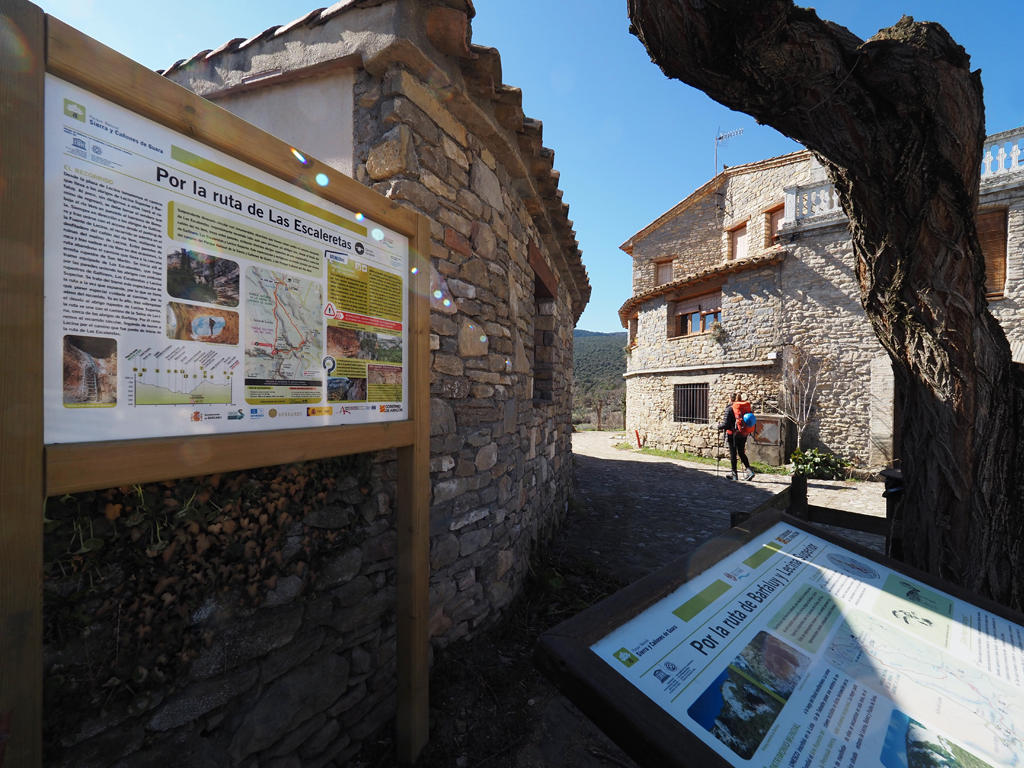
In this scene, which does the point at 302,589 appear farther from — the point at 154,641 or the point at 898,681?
the point at 898,681

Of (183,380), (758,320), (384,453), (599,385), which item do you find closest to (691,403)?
(758,320)

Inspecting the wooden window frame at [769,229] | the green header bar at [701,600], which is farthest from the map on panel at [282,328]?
the wooden window frame at [769,229]

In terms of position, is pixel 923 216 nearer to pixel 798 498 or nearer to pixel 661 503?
pixel 798 498

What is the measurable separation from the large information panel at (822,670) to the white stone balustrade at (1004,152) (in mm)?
11441

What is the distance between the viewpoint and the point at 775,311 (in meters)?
10.2

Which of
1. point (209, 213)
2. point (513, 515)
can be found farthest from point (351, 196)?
point (513, 515)

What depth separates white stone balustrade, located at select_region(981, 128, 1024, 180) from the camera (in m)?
8.04

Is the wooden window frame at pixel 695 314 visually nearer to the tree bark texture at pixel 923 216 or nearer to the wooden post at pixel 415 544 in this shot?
the tree bark texture at pixel 923 216

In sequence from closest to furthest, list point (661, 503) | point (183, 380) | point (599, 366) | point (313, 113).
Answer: point (183, 380) → point (313, 113) → point (661, 503) → point (599, 366)

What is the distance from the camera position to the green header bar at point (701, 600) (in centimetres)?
118

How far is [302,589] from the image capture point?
168 cm

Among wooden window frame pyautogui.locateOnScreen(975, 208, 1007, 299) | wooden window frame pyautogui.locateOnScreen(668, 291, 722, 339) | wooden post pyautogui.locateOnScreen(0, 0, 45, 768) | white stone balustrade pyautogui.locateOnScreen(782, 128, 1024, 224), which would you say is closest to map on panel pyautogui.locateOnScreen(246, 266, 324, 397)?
wooden post pyautogui.locateOnScreen(0, 0, 45, 768)

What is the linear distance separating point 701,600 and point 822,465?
1014 cm

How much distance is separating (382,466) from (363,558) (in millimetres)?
416
